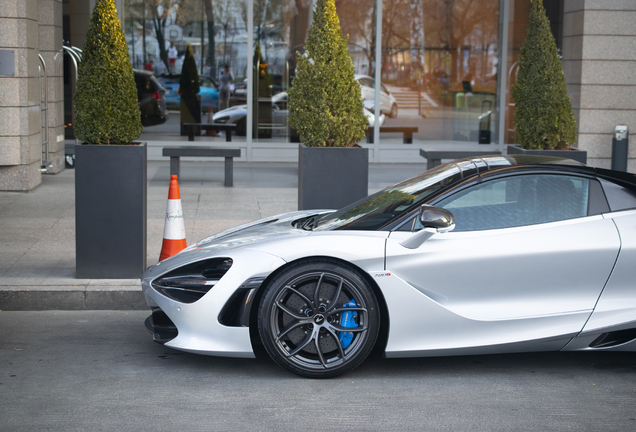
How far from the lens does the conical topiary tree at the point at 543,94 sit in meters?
7.59

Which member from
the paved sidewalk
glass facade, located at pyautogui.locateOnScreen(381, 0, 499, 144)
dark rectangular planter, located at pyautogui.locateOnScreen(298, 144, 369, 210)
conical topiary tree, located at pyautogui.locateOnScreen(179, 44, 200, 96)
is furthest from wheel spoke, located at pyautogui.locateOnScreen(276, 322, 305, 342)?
glass facade, located at pyautogui.locateOnScreen(381, 0, 499, 144)

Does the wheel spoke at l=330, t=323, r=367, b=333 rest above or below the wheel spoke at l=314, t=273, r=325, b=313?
below

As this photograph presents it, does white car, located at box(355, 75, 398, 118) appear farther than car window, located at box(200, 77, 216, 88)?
Yes

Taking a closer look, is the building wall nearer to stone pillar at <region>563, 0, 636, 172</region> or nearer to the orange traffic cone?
the orange traffic cone

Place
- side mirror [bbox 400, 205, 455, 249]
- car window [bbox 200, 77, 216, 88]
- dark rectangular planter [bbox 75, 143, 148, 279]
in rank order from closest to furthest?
side mirror [bbox 400, 205, 455, 249], dark rectangular planter [bbox 75, 143, 148, 279], car window [bbox 200, 77, 216, 88]

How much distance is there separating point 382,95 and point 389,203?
11.2m

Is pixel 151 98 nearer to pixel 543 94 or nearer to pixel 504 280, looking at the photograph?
pixel 543 94

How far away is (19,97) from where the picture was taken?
10508 mm

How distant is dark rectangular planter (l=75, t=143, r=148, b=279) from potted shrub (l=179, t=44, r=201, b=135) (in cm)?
934

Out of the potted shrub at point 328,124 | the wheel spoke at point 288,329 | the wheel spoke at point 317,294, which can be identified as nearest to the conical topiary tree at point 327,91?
the potted shrub at point 328,124

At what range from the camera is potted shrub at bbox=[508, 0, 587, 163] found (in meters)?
7.58

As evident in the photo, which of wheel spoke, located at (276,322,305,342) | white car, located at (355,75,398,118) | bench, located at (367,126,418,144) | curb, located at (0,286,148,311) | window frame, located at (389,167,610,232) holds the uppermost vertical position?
white car, located at (355,75,398,118)

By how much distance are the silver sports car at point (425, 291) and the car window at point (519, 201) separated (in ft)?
0.03

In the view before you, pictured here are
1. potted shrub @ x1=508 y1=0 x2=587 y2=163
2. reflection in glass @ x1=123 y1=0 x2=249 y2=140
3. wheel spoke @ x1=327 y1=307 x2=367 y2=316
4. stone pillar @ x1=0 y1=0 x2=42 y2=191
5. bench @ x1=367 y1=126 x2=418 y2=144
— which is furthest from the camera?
bench @ x1=367 y1=126 x2=418 y2=144
